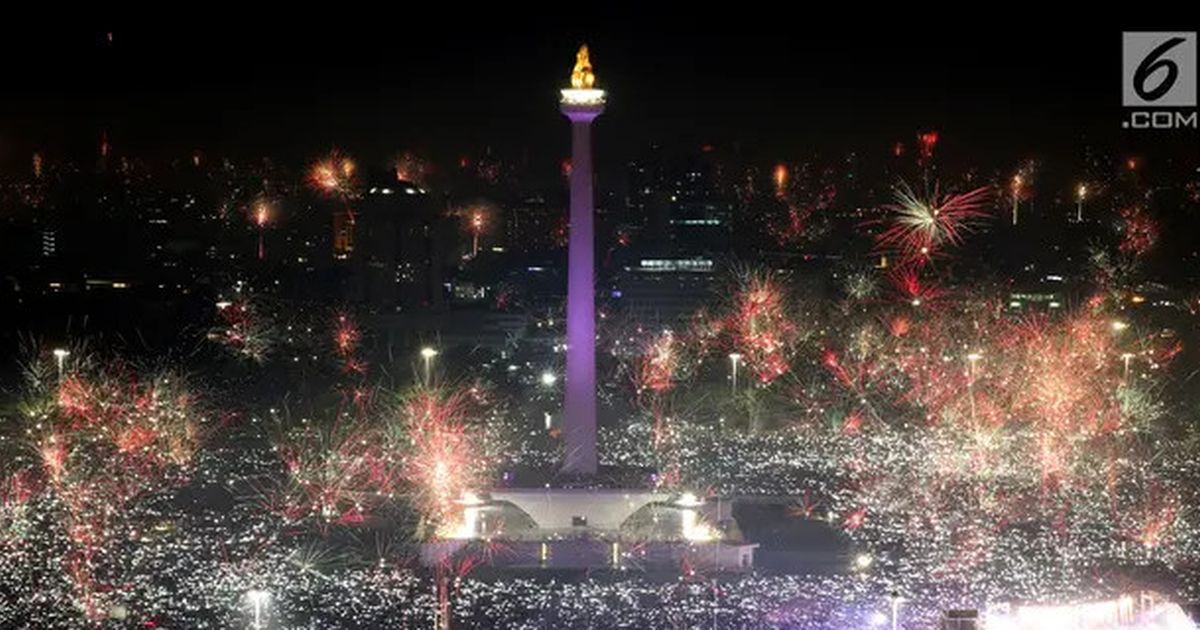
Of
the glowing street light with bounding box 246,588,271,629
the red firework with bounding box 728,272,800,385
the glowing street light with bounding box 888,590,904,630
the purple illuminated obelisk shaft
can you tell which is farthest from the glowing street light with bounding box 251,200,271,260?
the glowing street light with bounding box 888,590,904,630

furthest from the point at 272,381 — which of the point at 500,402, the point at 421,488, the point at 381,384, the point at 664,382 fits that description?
the point at 421,488

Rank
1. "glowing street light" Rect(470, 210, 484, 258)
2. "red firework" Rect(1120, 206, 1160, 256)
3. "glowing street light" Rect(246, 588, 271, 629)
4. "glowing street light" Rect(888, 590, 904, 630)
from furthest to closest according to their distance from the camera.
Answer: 1. "glowing street light" Rect(470, 210, 484, 258)
2. "red firework" Rect(1120, 206, 1160, 256)
3. "glowing street light" Rect(246, 588, 271, 629)
4. "glowing street light" Rect(888, 590, 904, 630)

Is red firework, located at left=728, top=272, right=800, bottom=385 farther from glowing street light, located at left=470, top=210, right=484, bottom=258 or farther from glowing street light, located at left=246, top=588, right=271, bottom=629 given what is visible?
glowing street light, located at left=470, top=210, right=484, bottom=258

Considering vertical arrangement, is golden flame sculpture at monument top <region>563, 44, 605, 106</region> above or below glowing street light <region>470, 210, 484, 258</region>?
below

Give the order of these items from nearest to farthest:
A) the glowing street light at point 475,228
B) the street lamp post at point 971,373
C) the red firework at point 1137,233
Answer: the street lamp post at point 971,373 < the red firework at point 1137,233 < the glowing street light at point 475,228

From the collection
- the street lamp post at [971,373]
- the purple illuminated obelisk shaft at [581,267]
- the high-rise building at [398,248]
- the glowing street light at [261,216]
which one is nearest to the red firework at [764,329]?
the street lamp post at [971,373]

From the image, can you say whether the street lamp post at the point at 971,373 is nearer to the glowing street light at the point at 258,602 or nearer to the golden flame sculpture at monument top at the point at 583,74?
the golden flame sculpture at monument top at the point at 583,74

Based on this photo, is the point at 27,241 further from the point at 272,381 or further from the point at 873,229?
the point at 873,229
